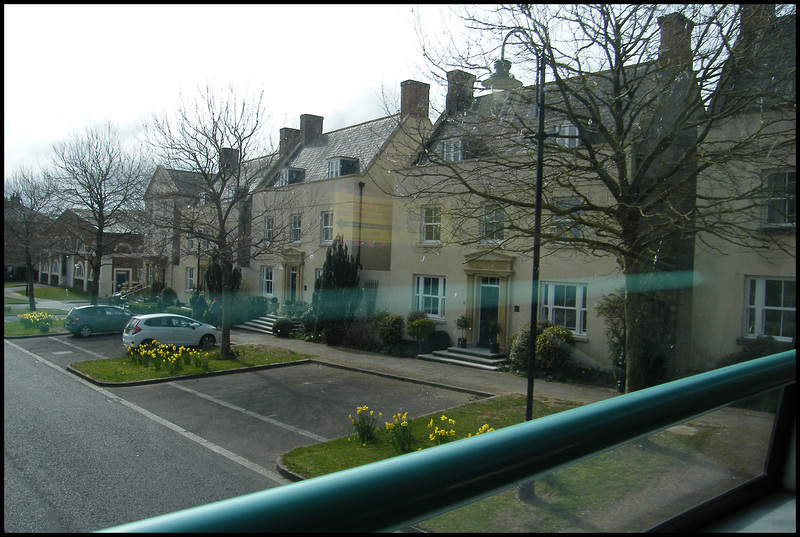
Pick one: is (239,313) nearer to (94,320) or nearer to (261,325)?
(261,325)

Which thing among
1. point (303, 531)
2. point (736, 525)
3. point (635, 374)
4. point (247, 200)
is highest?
point (247, 200)

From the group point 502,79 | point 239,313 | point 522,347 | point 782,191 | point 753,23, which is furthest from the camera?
point 239,313

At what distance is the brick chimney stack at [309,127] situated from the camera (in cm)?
3347

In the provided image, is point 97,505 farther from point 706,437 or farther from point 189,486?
point 706,437

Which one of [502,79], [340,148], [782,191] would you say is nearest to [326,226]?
[340,148]

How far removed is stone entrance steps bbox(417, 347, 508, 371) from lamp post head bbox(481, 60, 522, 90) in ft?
35.0

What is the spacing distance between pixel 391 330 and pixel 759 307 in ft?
39.5

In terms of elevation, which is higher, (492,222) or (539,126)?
(539,126)

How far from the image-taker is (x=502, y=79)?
9219mm

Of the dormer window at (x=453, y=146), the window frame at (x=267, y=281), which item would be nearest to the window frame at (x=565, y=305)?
the dormer window at (x=453, y=146)

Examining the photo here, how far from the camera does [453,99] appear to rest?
35.5 ft

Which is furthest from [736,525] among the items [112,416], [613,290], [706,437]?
[613,290]

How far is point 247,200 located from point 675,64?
1407 cm

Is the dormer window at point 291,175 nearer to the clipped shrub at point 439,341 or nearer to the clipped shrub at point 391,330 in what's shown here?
the clipped shrub at point 391,330
